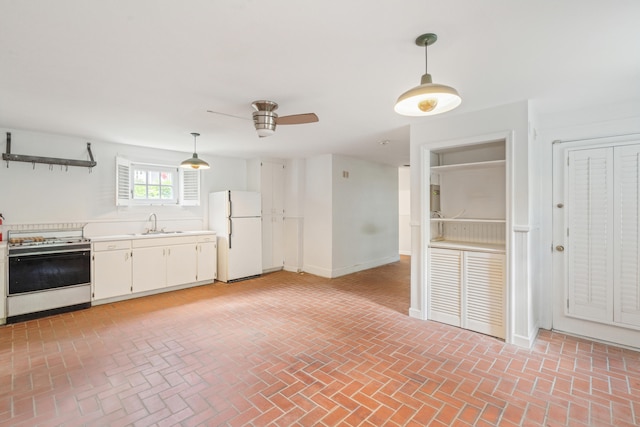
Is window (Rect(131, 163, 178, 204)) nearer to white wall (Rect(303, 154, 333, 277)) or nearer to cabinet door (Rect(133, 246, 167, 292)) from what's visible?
cabinet door (Rect(133, 246, 167, 292))

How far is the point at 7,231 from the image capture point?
4.08 meters

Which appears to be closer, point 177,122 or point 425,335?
point 425,335

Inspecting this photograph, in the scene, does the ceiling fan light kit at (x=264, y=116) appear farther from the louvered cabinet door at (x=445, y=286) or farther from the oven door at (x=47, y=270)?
the oven door at (x=47, y=270)

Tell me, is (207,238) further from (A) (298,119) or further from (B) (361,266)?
(A) (298,119)

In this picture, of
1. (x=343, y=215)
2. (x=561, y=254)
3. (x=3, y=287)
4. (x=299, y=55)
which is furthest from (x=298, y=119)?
(x=3, y=287)

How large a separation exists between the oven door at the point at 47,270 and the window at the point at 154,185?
1157 mm

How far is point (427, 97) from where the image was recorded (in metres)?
1.83

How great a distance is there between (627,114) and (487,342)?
2.71m

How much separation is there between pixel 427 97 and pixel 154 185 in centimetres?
520

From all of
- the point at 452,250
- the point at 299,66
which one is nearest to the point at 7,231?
the point at 299,66

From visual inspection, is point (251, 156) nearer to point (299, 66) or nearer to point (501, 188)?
point (299, 66)

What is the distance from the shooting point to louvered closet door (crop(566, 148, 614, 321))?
10.2ft

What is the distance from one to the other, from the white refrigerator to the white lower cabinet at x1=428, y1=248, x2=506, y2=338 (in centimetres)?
352

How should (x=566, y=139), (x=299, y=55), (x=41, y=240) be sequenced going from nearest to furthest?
1. (x=299, y=55)
2. (x=566, y=139)
3. (x=41, y=240)
